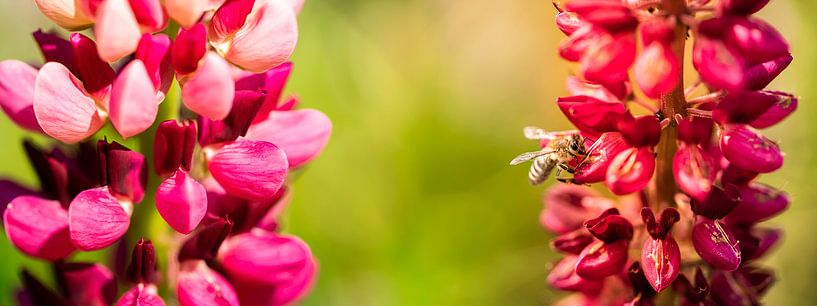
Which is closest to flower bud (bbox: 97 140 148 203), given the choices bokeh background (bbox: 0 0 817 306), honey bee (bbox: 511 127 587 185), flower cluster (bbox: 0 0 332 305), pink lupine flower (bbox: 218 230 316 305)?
flower cluster (bbox: 0 0 332 305)

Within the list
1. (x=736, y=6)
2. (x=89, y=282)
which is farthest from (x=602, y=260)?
(x=89, y=282)

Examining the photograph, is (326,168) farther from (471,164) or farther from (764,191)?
(764,191)

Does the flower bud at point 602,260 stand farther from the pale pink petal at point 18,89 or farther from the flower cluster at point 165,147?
the pale pink petal at point 18,89

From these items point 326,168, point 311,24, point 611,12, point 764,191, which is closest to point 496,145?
point 326,168

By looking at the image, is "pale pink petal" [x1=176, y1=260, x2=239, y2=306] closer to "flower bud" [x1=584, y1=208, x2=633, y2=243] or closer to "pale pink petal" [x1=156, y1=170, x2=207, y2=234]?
"pale pink petal" [x1=156, y1=170, x2=207, y2=234]

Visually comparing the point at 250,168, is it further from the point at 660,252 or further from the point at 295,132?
the point at 660,252

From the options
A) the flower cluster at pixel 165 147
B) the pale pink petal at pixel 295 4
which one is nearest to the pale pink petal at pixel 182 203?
the flower cluster at pixel 165 147

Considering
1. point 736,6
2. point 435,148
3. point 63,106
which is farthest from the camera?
point 435,148
